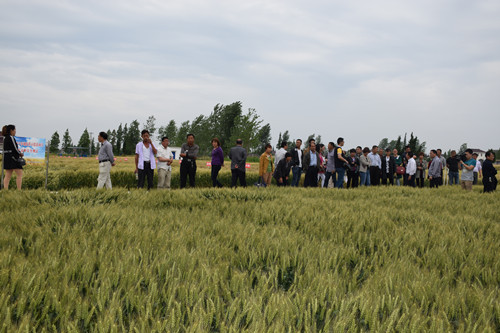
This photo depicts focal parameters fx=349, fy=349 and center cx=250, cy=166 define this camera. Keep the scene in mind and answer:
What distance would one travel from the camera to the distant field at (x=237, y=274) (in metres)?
2.11

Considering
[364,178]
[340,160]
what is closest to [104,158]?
[340,160]

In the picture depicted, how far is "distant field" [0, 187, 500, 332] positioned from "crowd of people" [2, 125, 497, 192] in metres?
5.05

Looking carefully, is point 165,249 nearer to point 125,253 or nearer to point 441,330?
point 125,253

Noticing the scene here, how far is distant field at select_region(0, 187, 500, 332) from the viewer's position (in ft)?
6.93

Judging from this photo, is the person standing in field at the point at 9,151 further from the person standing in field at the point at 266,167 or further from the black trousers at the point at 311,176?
the black trousers at the point at 311,176

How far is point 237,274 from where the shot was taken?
2723 mm

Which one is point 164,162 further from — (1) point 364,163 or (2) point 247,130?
(2) point 247,130

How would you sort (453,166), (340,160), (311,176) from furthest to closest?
(453,166)
(311,176)
(340,160)

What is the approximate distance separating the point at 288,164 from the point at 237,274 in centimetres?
1093

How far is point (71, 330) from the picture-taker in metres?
1.89

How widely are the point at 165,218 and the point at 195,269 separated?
2.20 m

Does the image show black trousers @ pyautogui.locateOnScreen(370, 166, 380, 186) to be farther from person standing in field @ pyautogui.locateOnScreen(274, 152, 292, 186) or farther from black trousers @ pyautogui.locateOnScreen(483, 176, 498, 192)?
person standing in field @ pyautogui.locateOnScreen(274, 152, 292, 186)

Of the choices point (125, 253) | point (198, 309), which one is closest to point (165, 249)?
point (125, 253)

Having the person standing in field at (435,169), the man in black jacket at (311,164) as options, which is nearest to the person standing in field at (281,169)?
the man in black jacket at (311,164)
